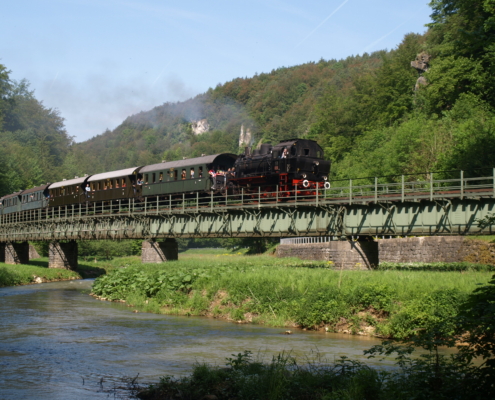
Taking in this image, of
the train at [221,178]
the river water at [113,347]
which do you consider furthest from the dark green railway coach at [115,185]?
the river water at [113,347]

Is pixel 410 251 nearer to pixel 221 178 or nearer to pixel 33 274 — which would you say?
pixel 221 178

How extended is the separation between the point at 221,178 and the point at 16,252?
3110cm

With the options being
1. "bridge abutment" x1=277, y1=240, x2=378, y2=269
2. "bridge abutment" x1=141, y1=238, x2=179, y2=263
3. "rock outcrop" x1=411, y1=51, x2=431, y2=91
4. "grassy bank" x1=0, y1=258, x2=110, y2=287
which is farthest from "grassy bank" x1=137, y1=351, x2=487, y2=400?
"rock outcrop" x1=411, y1=51, x2=431, y2=91

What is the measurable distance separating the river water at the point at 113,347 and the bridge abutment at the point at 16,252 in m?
35.6

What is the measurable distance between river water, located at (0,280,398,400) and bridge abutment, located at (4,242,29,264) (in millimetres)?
35642

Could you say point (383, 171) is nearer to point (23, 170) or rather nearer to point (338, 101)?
point (338, 101)

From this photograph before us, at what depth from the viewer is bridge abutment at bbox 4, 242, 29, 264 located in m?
60.5

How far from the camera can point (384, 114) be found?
3329 inches

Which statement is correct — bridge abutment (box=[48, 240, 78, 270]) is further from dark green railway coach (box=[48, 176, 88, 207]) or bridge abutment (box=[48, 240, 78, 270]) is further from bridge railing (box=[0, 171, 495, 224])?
dark green railway coach (box=[48, 176, 88, 207])

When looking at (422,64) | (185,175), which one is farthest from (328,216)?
(422,64)

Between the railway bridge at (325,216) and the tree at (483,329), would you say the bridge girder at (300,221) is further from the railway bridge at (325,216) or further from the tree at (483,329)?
the tree at (483,329)

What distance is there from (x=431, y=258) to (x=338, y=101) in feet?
206

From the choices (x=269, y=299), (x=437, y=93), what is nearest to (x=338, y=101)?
(x=437, y=93)

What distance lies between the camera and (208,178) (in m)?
41.8
